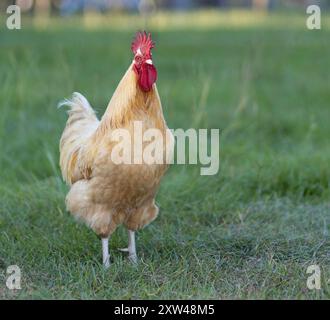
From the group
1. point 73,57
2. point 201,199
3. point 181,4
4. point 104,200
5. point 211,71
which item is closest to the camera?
point 104,200

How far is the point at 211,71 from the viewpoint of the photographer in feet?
33.2

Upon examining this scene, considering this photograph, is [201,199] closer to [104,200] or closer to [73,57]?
[104,200]

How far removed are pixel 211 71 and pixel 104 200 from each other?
6591 millimetres

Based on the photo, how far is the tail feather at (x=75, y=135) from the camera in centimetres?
408

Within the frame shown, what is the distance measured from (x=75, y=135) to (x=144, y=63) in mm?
841

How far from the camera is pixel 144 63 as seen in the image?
361 cm

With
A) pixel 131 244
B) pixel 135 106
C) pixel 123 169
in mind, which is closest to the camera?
pixel 123 169

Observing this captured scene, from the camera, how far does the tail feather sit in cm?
408

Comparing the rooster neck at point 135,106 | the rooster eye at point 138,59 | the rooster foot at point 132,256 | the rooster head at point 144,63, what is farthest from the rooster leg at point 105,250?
the rooster eye at point 138,59

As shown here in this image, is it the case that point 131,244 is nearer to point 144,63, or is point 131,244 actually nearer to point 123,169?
point 123,169

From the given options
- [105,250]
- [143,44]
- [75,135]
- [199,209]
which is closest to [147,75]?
[143,44]

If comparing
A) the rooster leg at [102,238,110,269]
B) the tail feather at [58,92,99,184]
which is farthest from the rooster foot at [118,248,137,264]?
the tail feather at [58,92,99,184]
